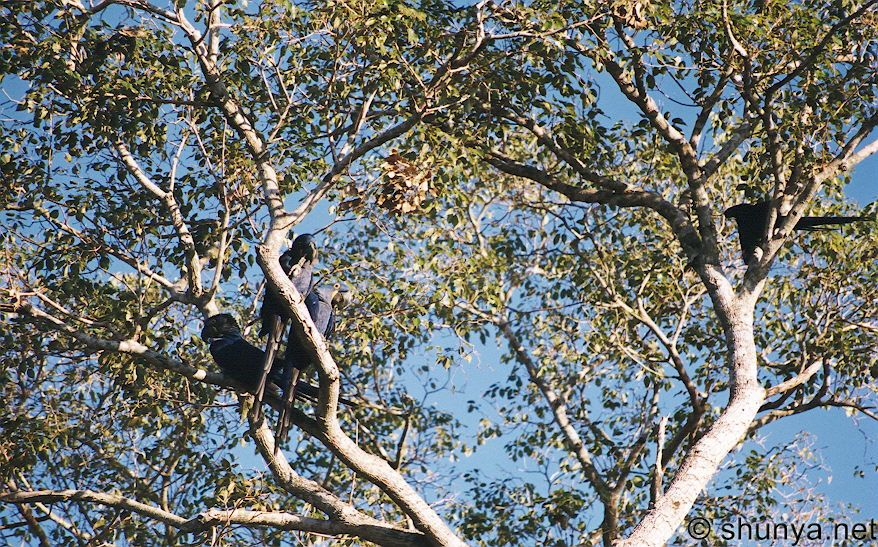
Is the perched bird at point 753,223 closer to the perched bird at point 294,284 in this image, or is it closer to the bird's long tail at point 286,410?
the perched bird at point 294,284

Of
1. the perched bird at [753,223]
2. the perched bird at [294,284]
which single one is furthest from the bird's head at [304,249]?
the perched bird at [753,223]

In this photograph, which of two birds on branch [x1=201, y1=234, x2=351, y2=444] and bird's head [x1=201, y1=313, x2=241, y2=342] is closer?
two birds on branch [x1=201, y1=234, x2=351, y2=444]

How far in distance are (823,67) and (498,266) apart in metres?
3.37

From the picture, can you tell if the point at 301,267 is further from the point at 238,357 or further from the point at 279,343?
the point at 238,357

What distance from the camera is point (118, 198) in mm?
6539

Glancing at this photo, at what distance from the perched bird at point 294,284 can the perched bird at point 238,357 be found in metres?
0.14

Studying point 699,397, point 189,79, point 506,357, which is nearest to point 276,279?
point 189,79

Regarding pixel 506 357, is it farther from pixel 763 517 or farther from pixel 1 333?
pixel 1 333

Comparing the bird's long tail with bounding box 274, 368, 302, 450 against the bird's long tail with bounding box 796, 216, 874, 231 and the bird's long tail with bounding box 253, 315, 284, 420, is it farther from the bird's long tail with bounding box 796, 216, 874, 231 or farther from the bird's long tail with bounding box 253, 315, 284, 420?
the bird's long tail with bounding box 796, 216, 874, 231

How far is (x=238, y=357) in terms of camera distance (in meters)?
5.41

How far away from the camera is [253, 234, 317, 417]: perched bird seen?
5.10m

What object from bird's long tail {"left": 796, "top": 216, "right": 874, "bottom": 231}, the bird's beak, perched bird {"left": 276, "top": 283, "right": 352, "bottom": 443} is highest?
bird's long tail {"left": 796, "top": 216, "right": 874, "bottom": 231}

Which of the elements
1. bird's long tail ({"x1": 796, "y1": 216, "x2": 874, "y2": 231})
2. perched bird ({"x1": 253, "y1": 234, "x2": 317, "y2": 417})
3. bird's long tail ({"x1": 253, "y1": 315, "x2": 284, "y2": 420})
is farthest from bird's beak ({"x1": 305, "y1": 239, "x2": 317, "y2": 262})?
bird's long tail ({"x1": 796, "y1": 216, "x2": 874, "y2": 231})

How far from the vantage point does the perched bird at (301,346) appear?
16.9ft
